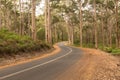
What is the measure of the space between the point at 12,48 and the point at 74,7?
Answer: 4500 centimetres

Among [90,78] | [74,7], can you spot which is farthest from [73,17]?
[90,78]

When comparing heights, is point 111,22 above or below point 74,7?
below

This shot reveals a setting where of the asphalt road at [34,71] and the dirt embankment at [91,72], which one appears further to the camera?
the dirt embankment at [91,72]

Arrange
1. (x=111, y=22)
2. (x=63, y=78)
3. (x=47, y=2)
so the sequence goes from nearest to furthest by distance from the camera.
Answer: (x=63, y=78) → (x=47, y=2) → (x=111, y=22)

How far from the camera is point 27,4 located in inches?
2753

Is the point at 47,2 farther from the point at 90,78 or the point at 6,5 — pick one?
the point at 90,78

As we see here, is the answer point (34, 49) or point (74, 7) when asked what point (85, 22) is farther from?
point (34, 49)

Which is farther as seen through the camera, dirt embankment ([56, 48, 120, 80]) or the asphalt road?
dirt embankment ([56, 48, 120, 80])

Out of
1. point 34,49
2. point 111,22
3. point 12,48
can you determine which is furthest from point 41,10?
point 12,48

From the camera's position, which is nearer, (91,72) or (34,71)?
(34,71)

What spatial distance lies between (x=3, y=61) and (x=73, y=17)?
50.7m

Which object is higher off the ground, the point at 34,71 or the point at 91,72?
the point at 34,71

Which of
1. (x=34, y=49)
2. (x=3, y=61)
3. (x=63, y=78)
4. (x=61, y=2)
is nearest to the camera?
(x=63, y=78)

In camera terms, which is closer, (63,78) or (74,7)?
(63,78)
